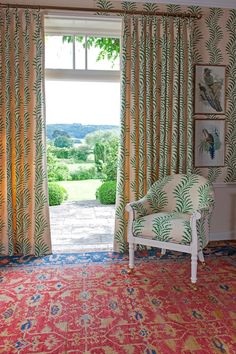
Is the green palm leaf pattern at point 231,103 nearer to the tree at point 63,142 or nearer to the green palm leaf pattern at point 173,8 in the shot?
the green palm leaf pattern at point 173,8

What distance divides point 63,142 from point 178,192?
1.68 metres

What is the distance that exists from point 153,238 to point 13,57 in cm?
241

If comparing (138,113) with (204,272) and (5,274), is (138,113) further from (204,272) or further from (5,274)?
(5,274)

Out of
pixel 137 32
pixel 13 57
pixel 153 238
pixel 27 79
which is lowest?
pixel 153 238

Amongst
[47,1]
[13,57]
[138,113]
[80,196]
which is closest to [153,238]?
[138,113]

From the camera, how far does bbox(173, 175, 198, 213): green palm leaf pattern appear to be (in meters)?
3.56

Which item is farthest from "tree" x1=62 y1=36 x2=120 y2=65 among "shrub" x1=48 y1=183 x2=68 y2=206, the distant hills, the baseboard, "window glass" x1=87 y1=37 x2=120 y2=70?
the baseboard

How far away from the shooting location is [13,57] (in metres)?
3.58

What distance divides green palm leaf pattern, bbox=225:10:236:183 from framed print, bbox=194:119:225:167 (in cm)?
10

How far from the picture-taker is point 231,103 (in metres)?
4.18

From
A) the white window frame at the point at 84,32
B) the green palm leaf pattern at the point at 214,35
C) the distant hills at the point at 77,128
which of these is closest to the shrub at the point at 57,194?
the distant hills at the point at 77,128

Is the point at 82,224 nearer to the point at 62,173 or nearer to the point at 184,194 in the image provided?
the point at 62,173

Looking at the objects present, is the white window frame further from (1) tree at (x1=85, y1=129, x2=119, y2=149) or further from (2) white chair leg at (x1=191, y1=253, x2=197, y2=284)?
(2) white chair leg at (x1=191, y1=253, x2=197, y2=284)

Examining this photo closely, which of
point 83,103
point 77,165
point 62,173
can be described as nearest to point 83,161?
point 77,165
